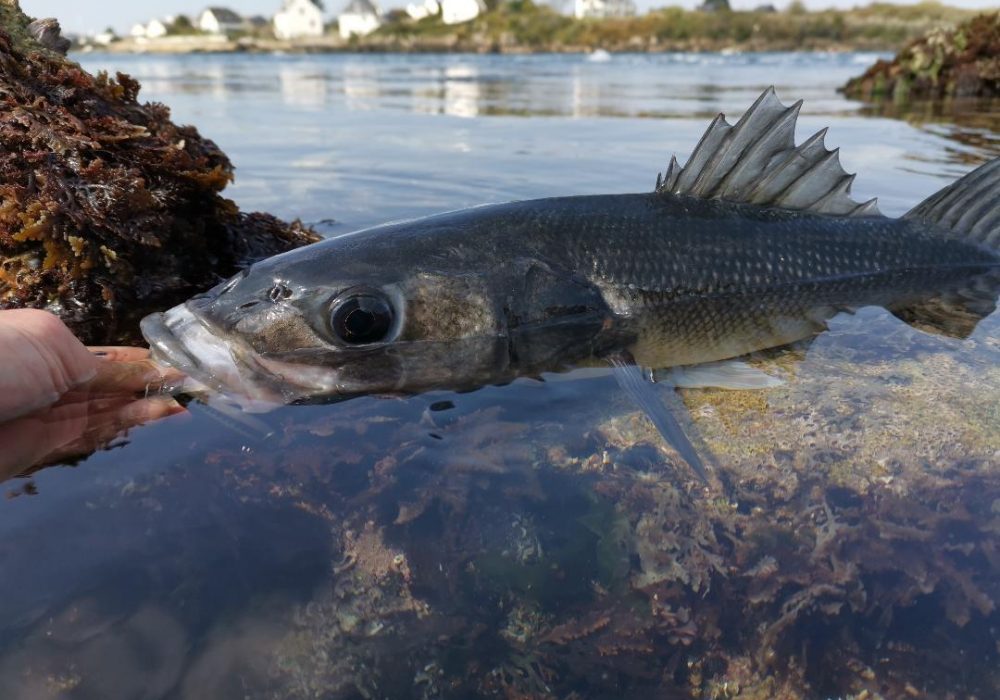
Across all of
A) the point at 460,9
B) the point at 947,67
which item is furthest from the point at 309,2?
the point at 947,67

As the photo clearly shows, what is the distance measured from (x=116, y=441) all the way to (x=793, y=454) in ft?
8.32

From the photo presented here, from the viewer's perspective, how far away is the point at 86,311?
12.1ft

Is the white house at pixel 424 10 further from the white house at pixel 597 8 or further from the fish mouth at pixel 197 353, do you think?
the fish mouth at pixel 197 353

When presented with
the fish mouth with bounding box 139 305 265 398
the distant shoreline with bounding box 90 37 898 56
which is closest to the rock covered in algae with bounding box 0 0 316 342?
the fish mouth with bounding box 139 305 265 398

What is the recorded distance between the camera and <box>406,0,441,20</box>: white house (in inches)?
5536

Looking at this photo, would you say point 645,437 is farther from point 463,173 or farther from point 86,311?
point 463,173

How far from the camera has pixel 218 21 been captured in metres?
142

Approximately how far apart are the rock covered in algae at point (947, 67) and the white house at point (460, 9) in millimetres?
123922

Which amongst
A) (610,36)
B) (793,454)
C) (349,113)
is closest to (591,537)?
(793,454)

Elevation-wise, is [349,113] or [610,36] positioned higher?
[610,36]

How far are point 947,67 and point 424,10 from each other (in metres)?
146

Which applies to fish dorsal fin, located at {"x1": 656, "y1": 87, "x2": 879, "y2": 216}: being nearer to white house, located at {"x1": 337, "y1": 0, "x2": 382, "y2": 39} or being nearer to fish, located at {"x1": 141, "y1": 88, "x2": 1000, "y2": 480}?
fish, located at {"x1": 141, "y1": 88, "x2": 1000, "y2": 480}

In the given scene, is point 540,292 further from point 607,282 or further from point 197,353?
point 197,353

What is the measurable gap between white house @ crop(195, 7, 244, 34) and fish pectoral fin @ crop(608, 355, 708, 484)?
15895 cm
